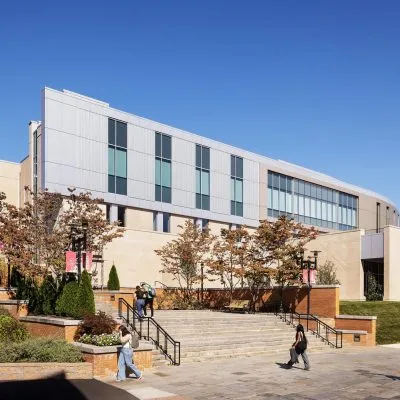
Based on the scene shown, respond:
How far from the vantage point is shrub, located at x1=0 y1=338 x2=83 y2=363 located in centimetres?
1641

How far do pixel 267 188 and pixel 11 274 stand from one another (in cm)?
3084

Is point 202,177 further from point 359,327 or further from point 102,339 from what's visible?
point 102,339

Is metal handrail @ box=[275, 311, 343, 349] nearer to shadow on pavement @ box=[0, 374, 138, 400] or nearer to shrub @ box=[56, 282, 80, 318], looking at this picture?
shrub @ box=[56, 282, 80, 318]

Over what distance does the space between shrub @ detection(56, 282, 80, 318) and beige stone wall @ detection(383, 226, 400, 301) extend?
2669 cm

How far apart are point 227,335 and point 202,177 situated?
1004 inches

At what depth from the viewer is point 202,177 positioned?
48.2 m

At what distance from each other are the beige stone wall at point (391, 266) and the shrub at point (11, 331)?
2817 centimetres

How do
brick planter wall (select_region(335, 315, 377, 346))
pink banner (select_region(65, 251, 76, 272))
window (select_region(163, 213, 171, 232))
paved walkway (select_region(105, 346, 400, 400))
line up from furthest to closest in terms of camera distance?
window (select_region(163, 213, 171, 232))
brick planter wall (select_region(335, 315, 377, 346))
pink banner (select_region(65, 251, 76, 272))
paved walkway (select_region(105, 346, 400, 400))

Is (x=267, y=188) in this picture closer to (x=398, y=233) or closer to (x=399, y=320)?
(x=398, y=233)

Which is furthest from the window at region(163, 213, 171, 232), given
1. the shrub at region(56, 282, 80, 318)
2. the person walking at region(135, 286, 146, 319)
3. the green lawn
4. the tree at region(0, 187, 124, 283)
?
the shrub at region(56, 282, 80, 318)

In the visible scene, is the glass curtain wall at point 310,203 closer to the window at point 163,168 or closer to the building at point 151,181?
the building at point 151,181

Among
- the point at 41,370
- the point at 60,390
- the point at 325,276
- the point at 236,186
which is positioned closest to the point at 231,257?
the point at 325,276

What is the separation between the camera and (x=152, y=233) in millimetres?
41469

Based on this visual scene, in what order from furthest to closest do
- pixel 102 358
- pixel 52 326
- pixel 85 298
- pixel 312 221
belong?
pixel 312 221 → pixel 85 298 → pixel 52 326 → pixel 102 358
